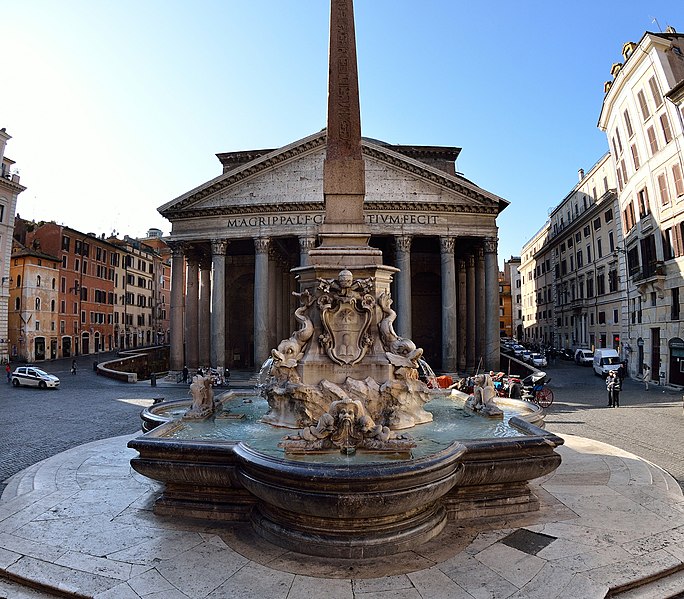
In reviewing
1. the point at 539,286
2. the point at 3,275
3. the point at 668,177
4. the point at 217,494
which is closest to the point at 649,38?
the point at 668,177

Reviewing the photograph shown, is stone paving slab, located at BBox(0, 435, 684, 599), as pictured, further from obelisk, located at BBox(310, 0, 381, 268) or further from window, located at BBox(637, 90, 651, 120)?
window, located at BBox(637, 90, 651, 120)

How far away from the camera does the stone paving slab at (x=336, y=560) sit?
4004 millimetres

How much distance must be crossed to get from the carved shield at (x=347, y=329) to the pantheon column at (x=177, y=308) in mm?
26610

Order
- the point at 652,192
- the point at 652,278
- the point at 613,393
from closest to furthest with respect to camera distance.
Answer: the point at 613,393, the point at 652,278, the point at 652,192

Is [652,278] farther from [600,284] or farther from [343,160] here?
[343,160]

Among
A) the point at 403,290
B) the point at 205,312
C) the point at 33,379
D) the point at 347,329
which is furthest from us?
the point at 205,312

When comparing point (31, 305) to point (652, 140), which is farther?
point (31, 305)

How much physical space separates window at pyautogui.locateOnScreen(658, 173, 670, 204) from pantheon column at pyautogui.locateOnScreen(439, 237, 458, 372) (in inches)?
424

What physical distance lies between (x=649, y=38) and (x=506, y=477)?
26.7 meters

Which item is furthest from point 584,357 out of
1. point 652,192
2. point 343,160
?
point 343,160

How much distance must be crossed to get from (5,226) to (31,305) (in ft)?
23.2

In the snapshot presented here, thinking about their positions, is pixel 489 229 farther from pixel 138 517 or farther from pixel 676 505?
pixel 138 517

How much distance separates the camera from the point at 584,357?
125 ft

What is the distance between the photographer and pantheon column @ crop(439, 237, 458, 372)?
30.1 m
